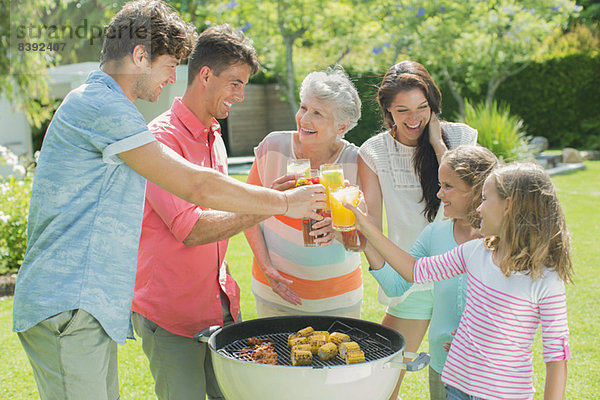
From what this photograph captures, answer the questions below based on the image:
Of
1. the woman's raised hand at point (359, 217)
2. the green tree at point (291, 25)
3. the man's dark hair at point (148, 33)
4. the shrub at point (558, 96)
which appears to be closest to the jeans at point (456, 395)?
the woman's raised hand at point (359, 217)

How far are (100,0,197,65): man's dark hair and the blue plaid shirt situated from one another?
0.16 meters

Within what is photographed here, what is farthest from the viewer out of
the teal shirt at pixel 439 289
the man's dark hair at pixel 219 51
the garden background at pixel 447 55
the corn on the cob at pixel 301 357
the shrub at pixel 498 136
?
the shrub at pixel 498 136

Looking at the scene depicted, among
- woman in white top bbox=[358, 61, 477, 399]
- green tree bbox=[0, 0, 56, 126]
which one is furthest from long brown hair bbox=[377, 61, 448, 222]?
green tree bbox=[0, 0, 56, 126]

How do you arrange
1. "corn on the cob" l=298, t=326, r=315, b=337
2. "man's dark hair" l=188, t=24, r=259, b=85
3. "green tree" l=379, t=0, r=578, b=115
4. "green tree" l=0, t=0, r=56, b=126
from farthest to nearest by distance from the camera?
"green tree" l=379, t=0, r=578, b=115
"green tree" l=0, t=0, r=56, b=126
"man's dark hair" l=188, t=24, r=259, b=85
"corn on the cob" l=298, t=326, r=315, b=337

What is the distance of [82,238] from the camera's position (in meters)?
1.82

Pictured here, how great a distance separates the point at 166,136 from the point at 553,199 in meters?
1.48

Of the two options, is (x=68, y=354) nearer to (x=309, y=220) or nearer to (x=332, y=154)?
(x=309, y=220)

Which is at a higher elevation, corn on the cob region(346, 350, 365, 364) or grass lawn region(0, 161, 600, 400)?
corn on the cob region(346, 350, 365, 364)

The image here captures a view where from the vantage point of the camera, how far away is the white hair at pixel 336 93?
2713 millimetres

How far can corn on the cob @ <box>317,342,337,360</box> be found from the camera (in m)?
2.10

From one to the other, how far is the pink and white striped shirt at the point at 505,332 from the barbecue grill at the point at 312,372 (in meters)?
0.16

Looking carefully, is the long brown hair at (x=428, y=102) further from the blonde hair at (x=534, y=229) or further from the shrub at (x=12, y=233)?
the shrub at (x=12, y=233)

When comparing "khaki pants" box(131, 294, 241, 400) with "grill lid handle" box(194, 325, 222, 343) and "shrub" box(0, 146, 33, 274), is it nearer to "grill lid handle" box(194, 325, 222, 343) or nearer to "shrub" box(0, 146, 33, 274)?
Answer: "grill lid handle" box(194, 325, 222, 343)

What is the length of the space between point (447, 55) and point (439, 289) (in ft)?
44.2
